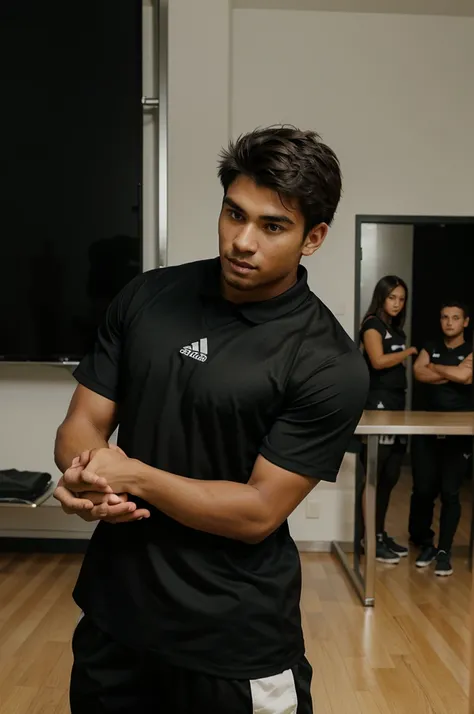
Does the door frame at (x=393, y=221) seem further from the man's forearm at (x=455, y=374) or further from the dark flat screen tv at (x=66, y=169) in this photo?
the dark flat screen tv at (x=66, y=169)

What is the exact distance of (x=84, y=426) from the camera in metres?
1.19

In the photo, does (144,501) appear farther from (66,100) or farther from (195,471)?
(66,100)

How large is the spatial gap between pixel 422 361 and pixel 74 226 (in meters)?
2.10

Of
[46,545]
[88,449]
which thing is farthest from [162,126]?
[88,449]

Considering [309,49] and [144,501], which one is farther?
[309,49]

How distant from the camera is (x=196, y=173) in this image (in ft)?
11.1

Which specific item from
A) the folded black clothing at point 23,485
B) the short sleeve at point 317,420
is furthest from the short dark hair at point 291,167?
the folded black clothing at point 23,485

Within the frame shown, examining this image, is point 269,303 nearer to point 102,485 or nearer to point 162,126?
point 102,485

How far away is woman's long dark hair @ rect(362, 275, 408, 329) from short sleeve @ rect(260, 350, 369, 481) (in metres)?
2.80

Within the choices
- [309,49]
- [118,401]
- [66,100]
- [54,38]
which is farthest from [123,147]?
[118,401]

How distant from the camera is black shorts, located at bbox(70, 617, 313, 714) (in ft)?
3.64

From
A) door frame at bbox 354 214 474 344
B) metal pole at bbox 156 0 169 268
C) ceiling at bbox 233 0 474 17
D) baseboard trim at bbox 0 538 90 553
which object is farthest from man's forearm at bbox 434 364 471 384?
baseboard trim at bbox 0 538 90 553

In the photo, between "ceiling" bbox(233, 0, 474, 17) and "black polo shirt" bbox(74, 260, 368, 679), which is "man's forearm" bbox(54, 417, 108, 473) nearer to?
"black polo shirt" bbox(74, 260, 368, 679)

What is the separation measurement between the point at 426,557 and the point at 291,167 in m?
3.15
